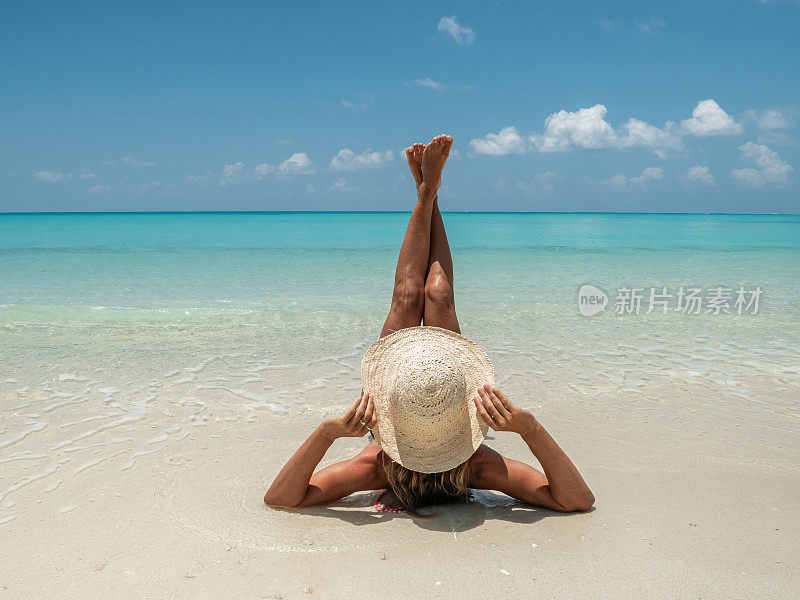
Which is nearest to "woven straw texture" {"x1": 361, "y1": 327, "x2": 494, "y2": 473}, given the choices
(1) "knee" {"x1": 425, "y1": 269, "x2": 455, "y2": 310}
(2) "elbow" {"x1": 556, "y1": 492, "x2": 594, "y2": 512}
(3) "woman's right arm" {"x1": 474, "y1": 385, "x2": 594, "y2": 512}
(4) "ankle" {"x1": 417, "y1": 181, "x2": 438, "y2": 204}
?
(3) "woman's right arm" {"x1": 474, "y1": 385, "x2": 594, "y2": 512}

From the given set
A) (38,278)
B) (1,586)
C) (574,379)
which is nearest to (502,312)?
(574,379)

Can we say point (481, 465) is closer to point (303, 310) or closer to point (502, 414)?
point (502, 414)

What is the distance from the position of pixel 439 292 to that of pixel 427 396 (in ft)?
4.05

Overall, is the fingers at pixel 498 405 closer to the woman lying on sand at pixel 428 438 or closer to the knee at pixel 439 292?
the woman lying on sand at pixel 428 438

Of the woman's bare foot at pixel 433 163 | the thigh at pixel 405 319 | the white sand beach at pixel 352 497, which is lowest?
the white sand beach at pixel 352 497

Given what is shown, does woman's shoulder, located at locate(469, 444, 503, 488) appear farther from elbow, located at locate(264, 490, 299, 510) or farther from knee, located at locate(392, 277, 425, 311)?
knee, located at locate(392, 277, 425, 311)

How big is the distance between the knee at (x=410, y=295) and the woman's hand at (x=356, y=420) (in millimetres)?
1122

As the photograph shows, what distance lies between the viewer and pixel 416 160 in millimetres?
4203

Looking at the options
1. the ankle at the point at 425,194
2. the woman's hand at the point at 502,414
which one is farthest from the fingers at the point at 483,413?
the ankle at the point at 425,194

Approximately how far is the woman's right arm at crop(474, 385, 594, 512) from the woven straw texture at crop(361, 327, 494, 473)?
0.39 feet

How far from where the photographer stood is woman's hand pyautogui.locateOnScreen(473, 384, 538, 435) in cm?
276

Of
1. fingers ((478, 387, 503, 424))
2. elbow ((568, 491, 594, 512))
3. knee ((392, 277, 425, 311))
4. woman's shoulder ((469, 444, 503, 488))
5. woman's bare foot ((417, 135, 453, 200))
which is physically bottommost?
elbow ((568, 491, 594, 512))

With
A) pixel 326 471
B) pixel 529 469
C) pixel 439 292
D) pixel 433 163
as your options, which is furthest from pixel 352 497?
pixel 433 163

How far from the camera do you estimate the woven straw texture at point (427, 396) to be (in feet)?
9.05
